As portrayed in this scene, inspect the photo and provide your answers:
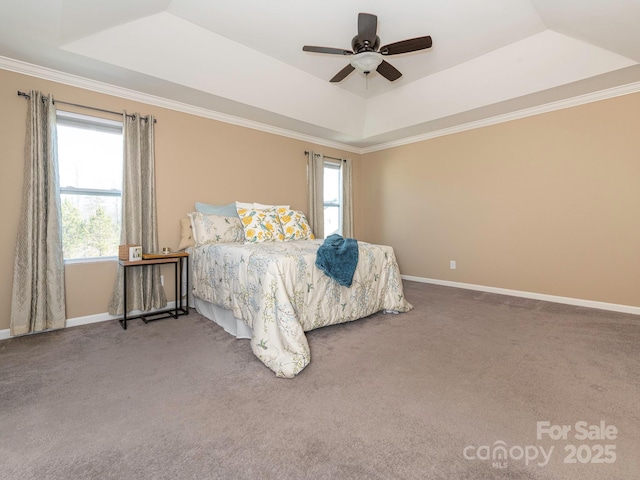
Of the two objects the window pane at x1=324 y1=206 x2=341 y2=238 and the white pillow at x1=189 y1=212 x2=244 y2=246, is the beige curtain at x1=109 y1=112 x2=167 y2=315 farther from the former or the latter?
the window pane at x1=324 y1=206 x2=341 y2=238

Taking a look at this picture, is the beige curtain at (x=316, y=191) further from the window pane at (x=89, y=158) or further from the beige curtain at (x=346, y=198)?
the window pane at (x=89, y=158)

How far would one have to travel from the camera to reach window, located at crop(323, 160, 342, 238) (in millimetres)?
5543

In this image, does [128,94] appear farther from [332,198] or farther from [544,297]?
[544,297]

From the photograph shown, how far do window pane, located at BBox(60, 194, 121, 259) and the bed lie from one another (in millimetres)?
803

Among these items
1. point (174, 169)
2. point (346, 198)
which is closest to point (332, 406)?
point (174, 169)

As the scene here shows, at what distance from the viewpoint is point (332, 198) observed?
222 inches

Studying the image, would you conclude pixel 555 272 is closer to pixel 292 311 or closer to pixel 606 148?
pixel 606 148

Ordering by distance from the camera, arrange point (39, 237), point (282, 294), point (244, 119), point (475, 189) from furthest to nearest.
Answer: point (475, 189) → point (244, 119) → point (39, 237) → point (282, 294)

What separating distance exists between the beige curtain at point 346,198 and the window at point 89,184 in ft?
11.1

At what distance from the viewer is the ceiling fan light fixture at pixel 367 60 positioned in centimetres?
256

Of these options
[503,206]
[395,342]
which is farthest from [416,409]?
[503,206]

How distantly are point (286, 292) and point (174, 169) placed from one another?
2.33m

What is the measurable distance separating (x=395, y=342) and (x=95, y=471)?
6.59ft

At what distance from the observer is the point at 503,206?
13.8 ft
